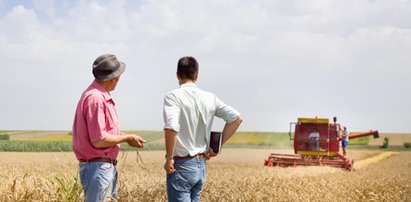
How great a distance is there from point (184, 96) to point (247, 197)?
269 cm

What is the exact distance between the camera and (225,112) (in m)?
5.48

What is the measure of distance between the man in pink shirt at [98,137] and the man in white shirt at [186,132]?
0.31 metres

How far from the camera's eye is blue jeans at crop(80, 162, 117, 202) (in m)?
4.89

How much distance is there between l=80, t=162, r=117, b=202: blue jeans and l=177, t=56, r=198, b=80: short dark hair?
1022mm

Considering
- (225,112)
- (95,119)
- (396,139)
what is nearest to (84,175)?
(95,119)

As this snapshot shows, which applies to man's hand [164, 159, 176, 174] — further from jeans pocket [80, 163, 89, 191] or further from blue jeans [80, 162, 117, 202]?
jeans pocket [80, 163, 89, 191]

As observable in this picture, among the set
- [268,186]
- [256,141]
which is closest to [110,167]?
[268,186]

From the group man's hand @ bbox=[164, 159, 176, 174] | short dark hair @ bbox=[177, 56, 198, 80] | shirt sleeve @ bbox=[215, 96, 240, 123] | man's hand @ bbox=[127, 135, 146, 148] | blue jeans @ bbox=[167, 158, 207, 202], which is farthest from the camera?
shirt sleeve @ bbox=[215, 96, 240, 123]

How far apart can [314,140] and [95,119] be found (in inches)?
730

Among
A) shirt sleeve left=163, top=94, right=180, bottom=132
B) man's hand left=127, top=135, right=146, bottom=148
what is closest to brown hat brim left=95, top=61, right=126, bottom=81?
shirt sleeve left=163, top=94, right=180, bottom=132

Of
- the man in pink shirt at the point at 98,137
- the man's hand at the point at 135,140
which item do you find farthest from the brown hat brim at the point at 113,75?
the man's hand at the point at 135,140

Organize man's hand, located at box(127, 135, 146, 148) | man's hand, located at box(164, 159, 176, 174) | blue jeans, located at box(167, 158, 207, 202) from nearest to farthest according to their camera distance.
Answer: man's hand, located at box(127, 135, 146, 148), man's hand, located at box(164, 159, 176, 174), blue jeans, located at box(167, 158, 207, 202)

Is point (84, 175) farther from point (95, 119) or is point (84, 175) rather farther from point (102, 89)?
point (102, 89)

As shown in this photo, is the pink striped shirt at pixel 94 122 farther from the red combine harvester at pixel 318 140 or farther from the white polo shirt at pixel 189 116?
the red combine harvester at pixel 318 140
